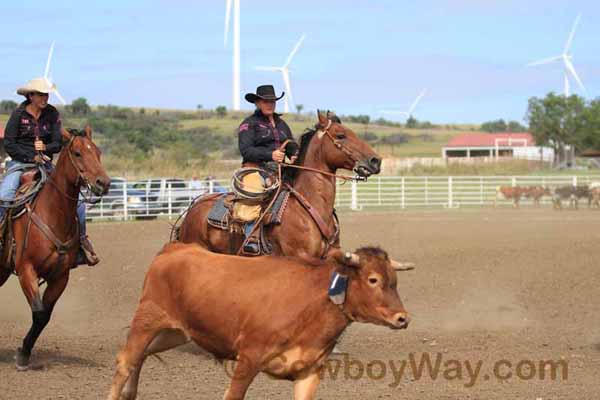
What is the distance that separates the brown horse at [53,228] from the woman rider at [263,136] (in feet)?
4.59

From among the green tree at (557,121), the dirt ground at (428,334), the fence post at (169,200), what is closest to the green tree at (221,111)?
the green tree at (557,121)

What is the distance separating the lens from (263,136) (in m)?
9.08

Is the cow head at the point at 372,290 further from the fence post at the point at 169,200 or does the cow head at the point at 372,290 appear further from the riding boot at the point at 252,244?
the fence post at the point at 169,200

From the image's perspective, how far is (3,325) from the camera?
36.1 feet

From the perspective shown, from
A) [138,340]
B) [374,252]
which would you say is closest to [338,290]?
[374,252]

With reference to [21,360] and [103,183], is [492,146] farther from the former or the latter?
[21,360]

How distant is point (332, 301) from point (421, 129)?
390 feet

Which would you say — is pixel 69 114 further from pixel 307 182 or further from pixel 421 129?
pixel 307 182

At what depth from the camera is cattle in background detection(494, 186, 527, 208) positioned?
35.1m

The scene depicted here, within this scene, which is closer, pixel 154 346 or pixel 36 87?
pixel 154 346

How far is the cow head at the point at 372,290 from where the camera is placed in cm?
551

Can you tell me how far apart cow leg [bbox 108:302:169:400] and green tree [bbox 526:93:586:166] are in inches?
2616

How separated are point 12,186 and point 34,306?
4.08 ft

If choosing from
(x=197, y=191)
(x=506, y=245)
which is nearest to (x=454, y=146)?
(x=197, y=191)
